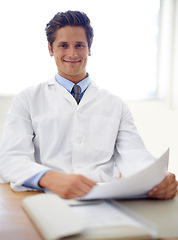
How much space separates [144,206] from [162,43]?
2.28 metres

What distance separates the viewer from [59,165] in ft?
3.93

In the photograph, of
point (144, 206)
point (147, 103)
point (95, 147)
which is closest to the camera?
point (144, 206)

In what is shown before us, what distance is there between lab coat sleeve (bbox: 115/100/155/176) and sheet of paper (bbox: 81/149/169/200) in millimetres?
355

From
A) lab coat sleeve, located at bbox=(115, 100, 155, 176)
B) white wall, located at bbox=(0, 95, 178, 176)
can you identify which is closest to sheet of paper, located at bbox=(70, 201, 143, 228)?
lab coat sleeve, located at bbox=(115, 100, 155, 176)

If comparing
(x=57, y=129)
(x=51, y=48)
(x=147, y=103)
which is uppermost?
(x=51, y=48)

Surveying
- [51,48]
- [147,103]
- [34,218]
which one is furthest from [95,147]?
[147,103]

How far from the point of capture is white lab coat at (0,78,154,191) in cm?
118

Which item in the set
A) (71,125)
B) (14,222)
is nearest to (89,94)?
(71,125)

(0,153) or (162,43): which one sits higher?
(162,43)

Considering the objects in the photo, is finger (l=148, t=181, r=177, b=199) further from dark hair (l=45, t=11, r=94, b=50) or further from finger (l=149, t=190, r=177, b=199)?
dark hair (l=45, t=11, r=94, b=50)

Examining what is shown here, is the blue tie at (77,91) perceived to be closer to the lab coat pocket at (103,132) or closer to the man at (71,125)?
the man at (71,125)

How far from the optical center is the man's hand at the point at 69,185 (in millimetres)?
708

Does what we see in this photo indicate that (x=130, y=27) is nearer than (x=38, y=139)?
No

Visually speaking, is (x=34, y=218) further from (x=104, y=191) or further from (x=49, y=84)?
(x=49, y=84)
